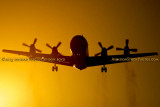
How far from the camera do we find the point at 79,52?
48.3 feet

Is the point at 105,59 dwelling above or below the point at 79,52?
below

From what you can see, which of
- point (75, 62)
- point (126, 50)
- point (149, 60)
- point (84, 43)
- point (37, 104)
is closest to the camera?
point (75, 62)

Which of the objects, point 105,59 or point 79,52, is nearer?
point 79,52

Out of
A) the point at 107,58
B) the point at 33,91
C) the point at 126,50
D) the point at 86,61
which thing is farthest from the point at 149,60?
the point at 33,91

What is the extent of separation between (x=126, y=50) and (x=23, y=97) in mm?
10197

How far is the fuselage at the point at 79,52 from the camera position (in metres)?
14.4

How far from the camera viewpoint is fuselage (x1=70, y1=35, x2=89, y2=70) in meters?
14.4

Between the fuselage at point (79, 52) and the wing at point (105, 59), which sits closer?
the fuselage at point (79, 52)

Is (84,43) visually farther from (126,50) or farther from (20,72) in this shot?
(20,72)

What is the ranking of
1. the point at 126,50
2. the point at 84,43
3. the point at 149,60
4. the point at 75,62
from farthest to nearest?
the point at 149,60
the point at 126,50
the point at 84,43
the point at 75,62

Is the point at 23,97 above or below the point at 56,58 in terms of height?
below

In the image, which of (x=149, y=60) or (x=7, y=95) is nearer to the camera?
(x=149, y=60)

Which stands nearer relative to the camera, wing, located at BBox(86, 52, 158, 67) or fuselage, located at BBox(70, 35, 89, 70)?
fuselage, located at BBox(70, 35, 89, 70)

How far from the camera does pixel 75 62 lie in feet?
47.9
